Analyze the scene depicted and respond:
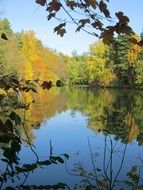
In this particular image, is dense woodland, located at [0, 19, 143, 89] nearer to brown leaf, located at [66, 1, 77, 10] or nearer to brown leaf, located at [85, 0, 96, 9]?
brown leaf, located at [66, 1, 77, 10]

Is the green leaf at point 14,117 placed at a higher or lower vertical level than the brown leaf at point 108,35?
lower

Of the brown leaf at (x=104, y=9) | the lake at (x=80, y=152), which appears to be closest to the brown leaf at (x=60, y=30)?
the brown leaf at (x=104, y=9)

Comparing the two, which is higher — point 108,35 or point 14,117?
point 108,35

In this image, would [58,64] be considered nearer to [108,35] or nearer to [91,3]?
[91,3]

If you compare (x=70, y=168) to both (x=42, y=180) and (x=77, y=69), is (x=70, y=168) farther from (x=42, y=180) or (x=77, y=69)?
(x=77, y=69)

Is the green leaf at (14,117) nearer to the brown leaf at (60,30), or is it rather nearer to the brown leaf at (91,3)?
the brown leaf at (60,30)

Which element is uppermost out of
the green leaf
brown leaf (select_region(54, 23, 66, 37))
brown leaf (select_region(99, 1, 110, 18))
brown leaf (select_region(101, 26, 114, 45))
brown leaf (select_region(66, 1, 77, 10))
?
brown leaf (select_region(66, 1, 77, 10))

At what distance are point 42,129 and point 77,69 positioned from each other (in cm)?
7782

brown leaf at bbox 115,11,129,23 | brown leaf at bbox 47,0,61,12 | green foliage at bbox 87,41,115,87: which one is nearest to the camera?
brown leaf at bbox 115,11,129,23

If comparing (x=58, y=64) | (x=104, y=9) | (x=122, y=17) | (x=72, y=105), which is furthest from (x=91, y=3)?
(x=58, y=64)

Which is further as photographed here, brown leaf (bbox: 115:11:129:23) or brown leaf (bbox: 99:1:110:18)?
brown leaf (bbox: 99:1:110:18)

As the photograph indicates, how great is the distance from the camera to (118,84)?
6856cm

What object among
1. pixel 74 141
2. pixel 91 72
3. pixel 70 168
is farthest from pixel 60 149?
pixel 91 72

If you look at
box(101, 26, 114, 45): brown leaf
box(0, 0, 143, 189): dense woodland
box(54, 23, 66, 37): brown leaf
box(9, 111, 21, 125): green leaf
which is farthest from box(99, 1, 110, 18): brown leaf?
box(9, 111, 21, 125): green leaf
